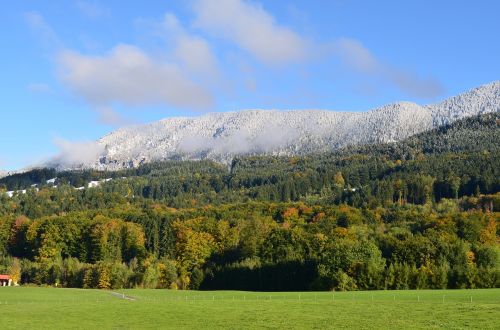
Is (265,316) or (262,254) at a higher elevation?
(262,254)

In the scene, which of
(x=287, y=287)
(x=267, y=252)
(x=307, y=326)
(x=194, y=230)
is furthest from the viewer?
(x=194, y=230)

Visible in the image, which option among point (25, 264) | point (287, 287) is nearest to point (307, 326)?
point (287, 287)

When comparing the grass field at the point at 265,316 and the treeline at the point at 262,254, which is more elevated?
the treeline at the point at 262,254

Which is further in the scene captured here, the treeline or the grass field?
the treeline

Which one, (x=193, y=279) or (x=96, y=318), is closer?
(x=96, y=318)

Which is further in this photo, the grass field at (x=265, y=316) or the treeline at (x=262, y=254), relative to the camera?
the treeline at (x=262, y=254)

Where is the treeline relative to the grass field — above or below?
above

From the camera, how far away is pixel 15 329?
52.4m

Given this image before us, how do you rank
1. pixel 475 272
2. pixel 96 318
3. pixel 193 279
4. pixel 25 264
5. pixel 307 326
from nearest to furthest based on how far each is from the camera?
pixel 307 326
pixel 96 318
pixel 475 272
pixel 193 279
pixel 25 264

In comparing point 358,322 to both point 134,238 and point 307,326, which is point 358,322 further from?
point 134,238

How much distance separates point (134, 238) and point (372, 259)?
275 feet

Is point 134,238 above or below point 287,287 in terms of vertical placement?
above

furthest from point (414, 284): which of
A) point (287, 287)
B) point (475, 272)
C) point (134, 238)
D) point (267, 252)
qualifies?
point (134, 238)

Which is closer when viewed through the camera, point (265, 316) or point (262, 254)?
point (265, 316)
